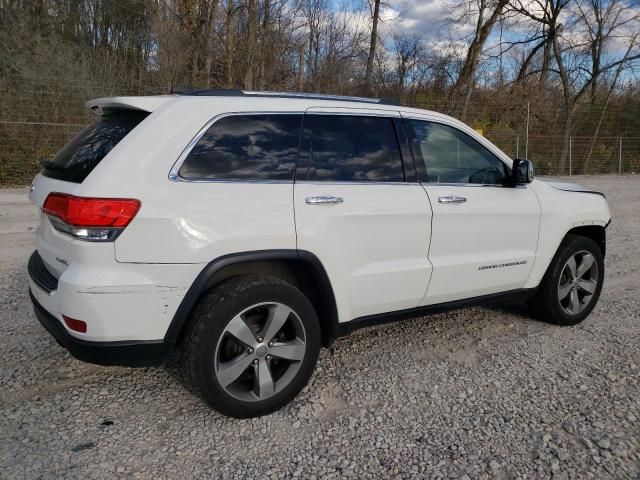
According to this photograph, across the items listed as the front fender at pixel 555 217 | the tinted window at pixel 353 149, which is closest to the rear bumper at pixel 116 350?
the tinted window at pixel 353 149

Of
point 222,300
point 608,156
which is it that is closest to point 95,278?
point 222,300

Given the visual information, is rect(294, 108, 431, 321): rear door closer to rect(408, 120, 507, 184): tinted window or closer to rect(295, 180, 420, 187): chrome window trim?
rect(295, 180, 420, 187): chrome window trim

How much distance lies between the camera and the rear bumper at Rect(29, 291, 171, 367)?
2.64 meters

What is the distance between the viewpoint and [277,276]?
3156mm

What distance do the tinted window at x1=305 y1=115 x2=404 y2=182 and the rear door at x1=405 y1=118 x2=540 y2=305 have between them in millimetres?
208

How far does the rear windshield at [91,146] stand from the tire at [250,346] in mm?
944

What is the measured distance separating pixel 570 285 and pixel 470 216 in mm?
1441

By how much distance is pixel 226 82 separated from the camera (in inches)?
705

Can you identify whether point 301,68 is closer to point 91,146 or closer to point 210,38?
point 210,38

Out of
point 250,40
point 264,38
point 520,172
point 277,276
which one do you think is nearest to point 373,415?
point 277,276

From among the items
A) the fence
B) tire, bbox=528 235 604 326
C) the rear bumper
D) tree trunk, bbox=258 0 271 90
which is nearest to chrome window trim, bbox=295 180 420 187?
the rear bumper

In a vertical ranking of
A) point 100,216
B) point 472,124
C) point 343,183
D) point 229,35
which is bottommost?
point 100,216

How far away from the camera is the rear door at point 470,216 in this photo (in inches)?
144

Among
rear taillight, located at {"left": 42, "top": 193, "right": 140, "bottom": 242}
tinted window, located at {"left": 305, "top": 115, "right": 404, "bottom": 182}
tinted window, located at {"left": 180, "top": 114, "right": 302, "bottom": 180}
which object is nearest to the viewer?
rear taillight, located at {"left": 42, "top": 193, "right": 140, "bottom": 242}
